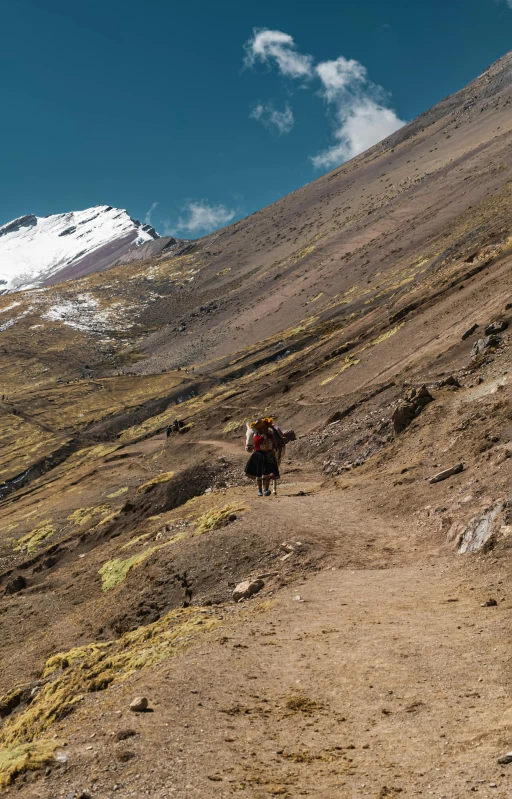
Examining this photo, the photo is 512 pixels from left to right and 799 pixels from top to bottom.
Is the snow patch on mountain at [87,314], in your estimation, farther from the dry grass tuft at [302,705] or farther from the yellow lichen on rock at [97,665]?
the dry grass tuft at [302,705]

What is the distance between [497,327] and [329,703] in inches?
1017

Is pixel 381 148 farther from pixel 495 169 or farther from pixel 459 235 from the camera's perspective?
pixel 459 235

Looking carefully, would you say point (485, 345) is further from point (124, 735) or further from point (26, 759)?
point (26, 759)

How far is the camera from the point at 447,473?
1839 cm

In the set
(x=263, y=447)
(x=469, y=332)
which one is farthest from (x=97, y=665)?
(x=469, y=332)

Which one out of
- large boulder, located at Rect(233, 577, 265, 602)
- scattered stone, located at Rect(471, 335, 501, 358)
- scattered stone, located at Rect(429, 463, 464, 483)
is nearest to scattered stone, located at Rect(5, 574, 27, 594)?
large boulder, located at Rect(233, 577, 265, 602)

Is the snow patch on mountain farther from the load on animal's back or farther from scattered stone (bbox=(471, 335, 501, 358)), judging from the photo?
the load on animal's back

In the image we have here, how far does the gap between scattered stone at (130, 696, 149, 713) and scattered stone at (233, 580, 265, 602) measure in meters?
5.78

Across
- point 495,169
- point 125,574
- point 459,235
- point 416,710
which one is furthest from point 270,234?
point 416,710

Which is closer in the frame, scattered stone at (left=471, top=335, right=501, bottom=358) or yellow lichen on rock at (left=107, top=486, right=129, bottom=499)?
scattered stone at (left=471, top=335, right=501, bottom=358)

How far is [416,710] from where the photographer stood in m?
7.75

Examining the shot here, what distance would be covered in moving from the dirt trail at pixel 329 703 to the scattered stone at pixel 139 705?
0.21m

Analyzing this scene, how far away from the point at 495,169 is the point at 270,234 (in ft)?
257

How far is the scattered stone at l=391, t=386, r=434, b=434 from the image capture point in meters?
25.7
